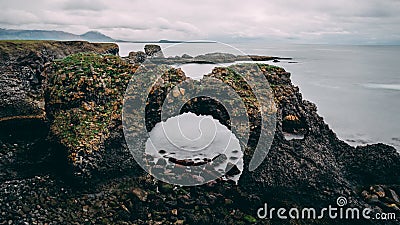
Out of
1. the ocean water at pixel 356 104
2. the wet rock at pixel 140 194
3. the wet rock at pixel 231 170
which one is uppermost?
the ocean water at pixel 356 104

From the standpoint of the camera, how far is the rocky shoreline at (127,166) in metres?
13.6

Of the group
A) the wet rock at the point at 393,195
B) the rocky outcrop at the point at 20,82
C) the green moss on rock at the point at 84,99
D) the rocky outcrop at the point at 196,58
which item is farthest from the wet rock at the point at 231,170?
the rocky outcrop at the point at 20,82

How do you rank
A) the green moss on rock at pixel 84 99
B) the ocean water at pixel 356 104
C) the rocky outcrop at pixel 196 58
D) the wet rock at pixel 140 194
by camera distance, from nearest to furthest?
1. the wet rock at pixel 140 194
2. the green moss on rock at pixel 84 99
3. the rocky outcrop at pixel 196 58
4. the ocean water at pixel 356 104

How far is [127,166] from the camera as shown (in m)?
16.0

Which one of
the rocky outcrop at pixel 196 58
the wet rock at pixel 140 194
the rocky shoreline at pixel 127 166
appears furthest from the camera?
the rocky outcrop at pixel 196 58

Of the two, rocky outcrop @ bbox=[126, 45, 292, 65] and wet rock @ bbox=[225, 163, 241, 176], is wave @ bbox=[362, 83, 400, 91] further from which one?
wet rock @ bbox=[225, 163, 241, 176]

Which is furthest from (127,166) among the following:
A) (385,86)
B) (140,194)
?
(385,86)

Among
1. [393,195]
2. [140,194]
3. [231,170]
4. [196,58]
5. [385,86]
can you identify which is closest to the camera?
[140,194]

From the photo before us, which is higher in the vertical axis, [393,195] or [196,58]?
[196,58]

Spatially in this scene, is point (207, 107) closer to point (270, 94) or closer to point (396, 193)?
point (270, 94)

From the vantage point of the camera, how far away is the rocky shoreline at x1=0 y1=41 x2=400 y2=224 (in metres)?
13.6

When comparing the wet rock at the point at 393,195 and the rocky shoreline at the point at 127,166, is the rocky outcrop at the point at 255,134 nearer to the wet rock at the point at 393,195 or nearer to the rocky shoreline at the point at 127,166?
the rocky shoreline at the point at 127,166

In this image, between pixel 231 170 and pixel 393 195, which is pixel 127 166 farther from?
pixel 393 195

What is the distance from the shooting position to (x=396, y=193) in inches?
596
